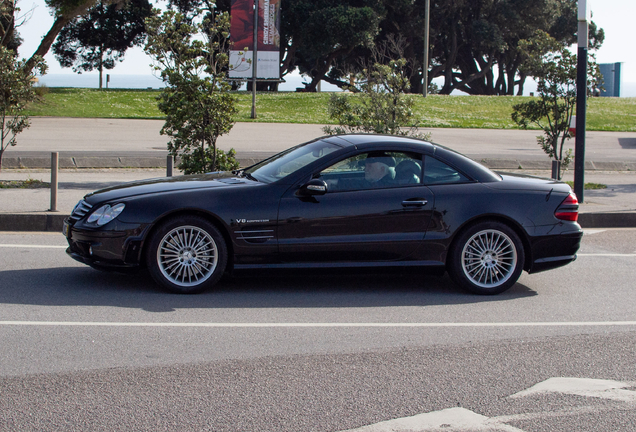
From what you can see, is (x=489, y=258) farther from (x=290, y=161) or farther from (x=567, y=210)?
(x=290, y=161)

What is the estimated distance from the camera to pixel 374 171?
6902mm

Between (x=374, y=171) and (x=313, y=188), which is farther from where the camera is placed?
(x=374, y=171)

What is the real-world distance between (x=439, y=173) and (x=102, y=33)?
152ft

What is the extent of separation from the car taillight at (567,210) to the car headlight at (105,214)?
4.11 meters

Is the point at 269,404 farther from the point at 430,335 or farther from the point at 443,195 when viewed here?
the point at 443,195

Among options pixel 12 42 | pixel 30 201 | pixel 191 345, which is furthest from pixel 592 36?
pixel 191 345

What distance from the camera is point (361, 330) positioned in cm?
567

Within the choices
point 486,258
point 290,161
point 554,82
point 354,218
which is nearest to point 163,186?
point 290,161

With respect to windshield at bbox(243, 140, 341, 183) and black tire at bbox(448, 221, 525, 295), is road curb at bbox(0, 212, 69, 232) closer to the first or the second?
windshield at bbox(243, 140, 341, 183)

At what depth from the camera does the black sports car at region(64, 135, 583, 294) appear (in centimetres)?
650

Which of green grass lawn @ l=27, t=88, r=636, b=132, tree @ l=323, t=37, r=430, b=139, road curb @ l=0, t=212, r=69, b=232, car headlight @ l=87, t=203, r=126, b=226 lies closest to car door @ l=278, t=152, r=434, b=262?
car headlight @ l=87, t=203, r=126, b=226

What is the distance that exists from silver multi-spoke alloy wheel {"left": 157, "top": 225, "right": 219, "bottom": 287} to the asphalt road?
21 cm

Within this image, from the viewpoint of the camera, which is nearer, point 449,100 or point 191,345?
point 191,345

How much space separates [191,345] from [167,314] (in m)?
0.87
